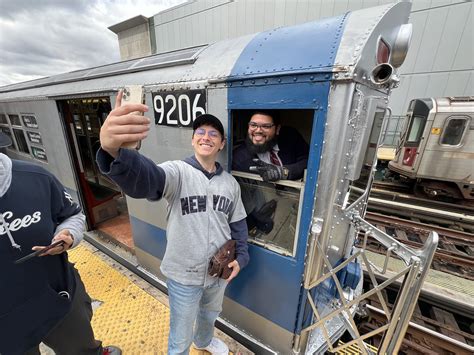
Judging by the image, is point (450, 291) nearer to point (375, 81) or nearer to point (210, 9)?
point (375, 81)

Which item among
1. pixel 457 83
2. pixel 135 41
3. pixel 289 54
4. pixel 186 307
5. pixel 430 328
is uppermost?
pixel 135 41

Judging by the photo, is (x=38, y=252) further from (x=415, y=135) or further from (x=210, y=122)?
(x=415, y=135)

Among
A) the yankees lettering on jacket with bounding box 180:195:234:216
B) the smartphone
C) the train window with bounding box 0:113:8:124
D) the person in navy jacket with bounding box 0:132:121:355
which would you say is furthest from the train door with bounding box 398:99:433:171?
the train window with bounding box 0:113:8:124

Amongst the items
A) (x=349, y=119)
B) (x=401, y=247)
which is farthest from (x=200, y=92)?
(x=401, y=247)

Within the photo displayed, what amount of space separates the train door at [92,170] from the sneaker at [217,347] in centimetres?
220

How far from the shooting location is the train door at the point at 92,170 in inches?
152

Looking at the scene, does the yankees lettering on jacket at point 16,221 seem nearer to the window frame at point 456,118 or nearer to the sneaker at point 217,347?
the sneaker at point 217,347

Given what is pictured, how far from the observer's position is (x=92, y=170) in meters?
4.54

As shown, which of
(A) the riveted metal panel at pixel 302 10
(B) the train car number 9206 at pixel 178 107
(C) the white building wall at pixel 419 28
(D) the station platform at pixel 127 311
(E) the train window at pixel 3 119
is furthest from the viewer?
(A) the riveted metal panel at pixel 302 10

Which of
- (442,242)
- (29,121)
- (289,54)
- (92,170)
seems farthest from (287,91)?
(442,242)

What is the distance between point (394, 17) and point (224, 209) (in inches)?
77.5

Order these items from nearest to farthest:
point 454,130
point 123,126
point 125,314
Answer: point 123,126, point 125,314, point 454,130

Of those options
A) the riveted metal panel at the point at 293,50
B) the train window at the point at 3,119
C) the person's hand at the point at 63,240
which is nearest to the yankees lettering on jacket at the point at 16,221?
the person's hand at the point at 63,240

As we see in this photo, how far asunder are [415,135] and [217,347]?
28.5ft
